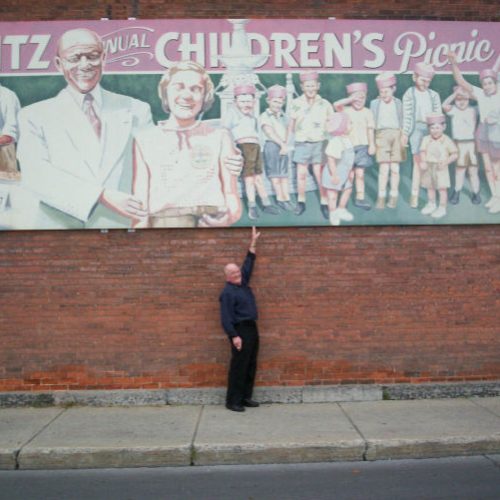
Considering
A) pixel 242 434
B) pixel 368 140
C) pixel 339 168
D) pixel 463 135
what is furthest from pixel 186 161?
pixel 463 135

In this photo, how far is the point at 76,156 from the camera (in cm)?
812

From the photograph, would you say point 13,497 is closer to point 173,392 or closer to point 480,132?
point 173,392

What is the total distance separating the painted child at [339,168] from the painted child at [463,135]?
142 centimetres

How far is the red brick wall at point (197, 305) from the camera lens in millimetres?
8055

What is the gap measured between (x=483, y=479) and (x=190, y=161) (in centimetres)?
506

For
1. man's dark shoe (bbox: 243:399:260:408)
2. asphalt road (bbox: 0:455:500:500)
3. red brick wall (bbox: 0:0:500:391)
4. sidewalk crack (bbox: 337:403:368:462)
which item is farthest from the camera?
red brick wall (bbox: 0:0:500:391)

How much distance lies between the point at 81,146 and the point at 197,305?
261 centimetres

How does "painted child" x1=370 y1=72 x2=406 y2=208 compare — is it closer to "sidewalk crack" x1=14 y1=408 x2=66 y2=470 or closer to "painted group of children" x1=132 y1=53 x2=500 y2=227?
"painted group of children" x1=132 y1=53 x2=500 y2=227

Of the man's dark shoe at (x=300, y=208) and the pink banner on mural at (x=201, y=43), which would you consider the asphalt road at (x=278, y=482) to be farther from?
the pink banner on mural at (x=201, y=43)

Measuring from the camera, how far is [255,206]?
8102mm

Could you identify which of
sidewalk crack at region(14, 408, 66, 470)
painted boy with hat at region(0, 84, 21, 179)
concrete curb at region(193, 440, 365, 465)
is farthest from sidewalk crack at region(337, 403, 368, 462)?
painted boy with hat at region(0, 84, 21, 179)

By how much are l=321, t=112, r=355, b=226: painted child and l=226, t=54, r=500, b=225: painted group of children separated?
0.04 feet

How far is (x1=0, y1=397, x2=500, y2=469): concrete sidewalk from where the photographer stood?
20.4 ft

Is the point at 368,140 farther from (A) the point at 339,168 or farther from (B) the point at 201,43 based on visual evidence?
(B) the point at 201,43
